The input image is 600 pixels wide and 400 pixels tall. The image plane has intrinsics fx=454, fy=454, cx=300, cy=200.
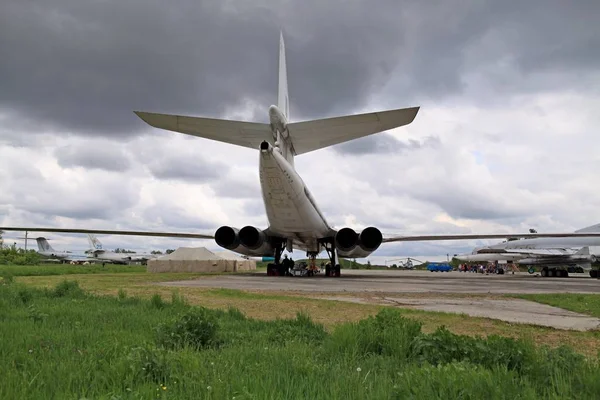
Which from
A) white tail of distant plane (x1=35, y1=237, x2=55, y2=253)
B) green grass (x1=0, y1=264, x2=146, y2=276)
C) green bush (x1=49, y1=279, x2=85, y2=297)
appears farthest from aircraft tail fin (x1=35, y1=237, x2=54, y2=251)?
green bush (x1=49, y1=279, x2=85, y2=297)

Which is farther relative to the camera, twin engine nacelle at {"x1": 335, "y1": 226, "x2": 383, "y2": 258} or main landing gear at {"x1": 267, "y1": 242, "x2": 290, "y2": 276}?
main landing gear at {"x1": 267, "y1": 242, "x2": 290, "y2": 276}

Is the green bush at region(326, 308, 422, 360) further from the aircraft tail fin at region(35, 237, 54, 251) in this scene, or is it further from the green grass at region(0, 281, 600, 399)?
the aircraft tail fin at region(35, 237, 54, 251)

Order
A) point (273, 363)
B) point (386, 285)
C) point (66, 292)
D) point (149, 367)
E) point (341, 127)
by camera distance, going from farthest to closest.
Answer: point (386, 285) → point (341, 127) → point (66, 292) → point (273, 363) → point (149, 367)

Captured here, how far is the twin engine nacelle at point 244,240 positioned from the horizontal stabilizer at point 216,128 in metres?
5.31

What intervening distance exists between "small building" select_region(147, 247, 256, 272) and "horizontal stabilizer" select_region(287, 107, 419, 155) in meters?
14.4

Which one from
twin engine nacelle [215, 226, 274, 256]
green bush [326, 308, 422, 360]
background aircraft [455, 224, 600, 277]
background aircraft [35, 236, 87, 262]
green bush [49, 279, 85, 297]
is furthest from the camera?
background aircraft [35, 236, 87, 262]

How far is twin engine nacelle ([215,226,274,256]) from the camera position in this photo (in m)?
21.9

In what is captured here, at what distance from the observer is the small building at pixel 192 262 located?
97.6 ft

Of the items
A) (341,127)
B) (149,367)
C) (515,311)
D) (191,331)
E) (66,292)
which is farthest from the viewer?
(341,127)

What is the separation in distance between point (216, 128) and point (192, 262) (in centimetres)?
1640

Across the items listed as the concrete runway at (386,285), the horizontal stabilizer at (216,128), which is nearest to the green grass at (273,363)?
the concrete runway at (386,285)

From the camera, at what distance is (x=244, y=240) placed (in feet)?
74.1

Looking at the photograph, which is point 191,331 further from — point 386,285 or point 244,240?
point 244,240

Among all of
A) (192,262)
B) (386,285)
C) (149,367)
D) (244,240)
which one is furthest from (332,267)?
(149,367)
